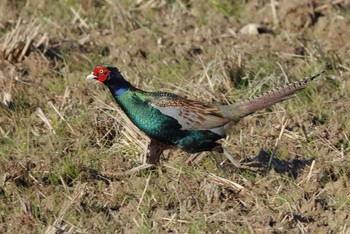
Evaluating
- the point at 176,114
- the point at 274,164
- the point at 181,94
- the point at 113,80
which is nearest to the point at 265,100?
the point at 274,164

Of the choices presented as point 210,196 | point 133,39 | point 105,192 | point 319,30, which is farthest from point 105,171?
point 319,30

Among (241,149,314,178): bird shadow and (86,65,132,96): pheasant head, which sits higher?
(86,65,132,96): pheasant head

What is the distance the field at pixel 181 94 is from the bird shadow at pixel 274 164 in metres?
0.01

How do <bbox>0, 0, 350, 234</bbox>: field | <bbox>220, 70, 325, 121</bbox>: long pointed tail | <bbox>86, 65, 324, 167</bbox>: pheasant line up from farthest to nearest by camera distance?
<bbox>220, 70, 325, 121</bbox>: long pointed tail < <bbox>86, 65, 324, 167</bbox>: pheasant < <bbox>0, 0, 350, 234</bbox>: field

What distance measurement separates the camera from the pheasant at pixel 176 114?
261 inches

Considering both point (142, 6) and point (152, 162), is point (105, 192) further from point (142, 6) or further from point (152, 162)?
point (142, 6)

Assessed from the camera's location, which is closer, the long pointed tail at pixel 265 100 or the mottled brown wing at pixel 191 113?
the mottled brown wing at pixel 191 113

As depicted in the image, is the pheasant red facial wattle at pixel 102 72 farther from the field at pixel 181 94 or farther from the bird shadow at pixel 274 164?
the bird shadow at pixel 274 164

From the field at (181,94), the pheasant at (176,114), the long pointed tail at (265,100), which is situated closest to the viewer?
the field at (181,94)

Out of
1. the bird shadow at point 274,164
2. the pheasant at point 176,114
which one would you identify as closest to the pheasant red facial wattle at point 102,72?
the pheasant at point 176,114

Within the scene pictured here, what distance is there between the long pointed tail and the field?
0.38 meters

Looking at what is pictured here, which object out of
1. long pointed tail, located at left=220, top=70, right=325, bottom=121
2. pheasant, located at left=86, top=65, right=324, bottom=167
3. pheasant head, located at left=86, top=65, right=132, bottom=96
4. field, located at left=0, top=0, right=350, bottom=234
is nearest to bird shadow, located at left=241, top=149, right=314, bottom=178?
field, located at left=0, top=0, right=350, bottom=234

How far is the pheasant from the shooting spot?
261 inches

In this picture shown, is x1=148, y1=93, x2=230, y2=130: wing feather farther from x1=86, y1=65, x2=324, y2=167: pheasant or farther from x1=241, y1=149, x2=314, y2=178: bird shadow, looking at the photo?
x1=241, y1=149, x2=314, y2=178: bird shadow
